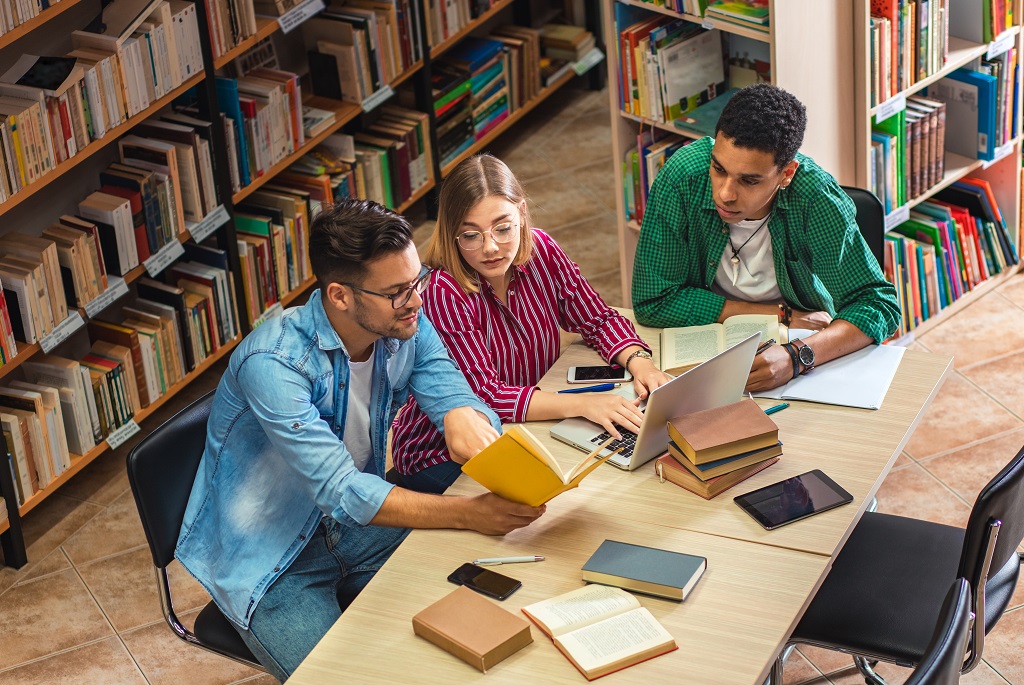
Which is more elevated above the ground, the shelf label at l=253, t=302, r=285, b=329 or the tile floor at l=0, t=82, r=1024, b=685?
the shelf label at l=253, t=302, r=285, b=329

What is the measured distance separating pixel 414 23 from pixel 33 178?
195cm

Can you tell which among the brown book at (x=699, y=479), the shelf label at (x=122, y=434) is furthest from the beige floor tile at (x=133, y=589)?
the brown book at (x=699, y=479)

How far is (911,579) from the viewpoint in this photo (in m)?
2.48

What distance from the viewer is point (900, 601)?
7.97ft

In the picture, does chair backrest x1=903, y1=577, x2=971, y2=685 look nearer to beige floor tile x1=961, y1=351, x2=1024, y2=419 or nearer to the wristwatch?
the wristwatch

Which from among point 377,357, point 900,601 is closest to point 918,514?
point 900,601

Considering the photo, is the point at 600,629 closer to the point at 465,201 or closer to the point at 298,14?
the point at 465,201

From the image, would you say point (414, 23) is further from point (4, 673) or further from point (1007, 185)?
point (4, 673)

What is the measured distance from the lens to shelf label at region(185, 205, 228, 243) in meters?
4.02

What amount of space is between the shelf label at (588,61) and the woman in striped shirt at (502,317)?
10.6 feet

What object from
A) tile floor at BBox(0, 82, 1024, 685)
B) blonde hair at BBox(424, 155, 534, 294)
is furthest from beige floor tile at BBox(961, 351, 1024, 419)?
blonde hair at BBox(424, 155, 534, 294)

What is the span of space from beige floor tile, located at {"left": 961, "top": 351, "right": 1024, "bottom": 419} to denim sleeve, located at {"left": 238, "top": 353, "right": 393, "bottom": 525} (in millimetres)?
2433

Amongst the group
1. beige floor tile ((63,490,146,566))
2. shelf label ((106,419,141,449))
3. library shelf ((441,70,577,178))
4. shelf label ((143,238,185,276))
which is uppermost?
shelf label ((143,238,185,276))

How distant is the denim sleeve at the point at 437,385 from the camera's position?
2549 mm
